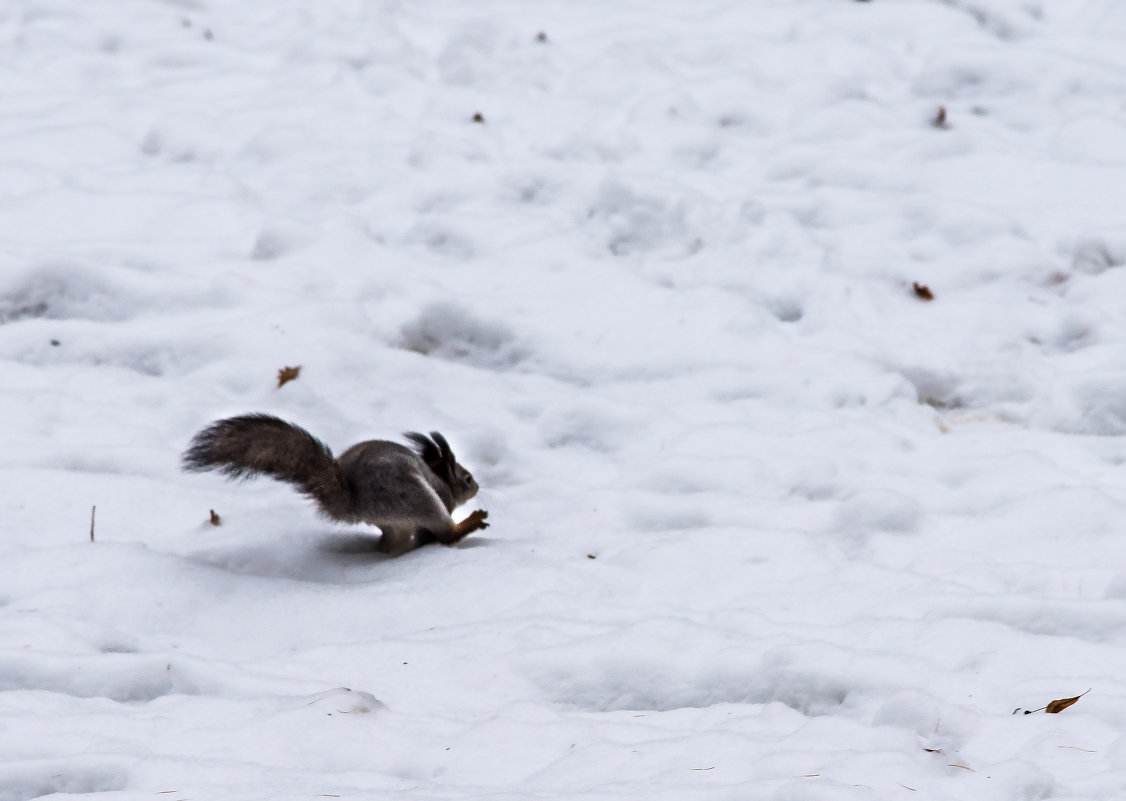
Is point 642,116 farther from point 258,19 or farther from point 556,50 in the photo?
point 258,19

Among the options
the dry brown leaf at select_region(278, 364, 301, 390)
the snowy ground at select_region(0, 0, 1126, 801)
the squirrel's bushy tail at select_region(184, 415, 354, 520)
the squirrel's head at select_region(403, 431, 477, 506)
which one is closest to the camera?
the snowy ground at select_region(0, 0, 1126, 801)

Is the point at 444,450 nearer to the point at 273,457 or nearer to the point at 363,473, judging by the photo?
the point at 363,473

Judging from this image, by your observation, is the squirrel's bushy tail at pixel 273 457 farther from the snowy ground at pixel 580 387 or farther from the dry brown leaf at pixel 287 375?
the dry brown leaf at pixel 287 375

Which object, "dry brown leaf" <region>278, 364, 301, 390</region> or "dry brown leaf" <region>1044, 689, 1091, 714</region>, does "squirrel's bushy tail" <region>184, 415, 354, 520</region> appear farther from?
"dry brown leaf" <region>1044, 689, 1091, 714</region>

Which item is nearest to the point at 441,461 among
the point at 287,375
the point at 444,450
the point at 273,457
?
the point at 444,450

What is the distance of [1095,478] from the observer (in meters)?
3.12

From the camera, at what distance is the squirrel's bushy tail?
2.47m

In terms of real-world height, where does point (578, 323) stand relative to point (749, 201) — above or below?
below

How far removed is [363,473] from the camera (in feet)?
9.16

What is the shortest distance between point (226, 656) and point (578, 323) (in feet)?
7.10

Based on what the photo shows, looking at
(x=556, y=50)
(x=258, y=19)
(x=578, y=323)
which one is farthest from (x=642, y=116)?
(x=258, y=19)

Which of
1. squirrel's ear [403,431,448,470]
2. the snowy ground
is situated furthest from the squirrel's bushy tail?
squirrel's ear [403,431,448,470]

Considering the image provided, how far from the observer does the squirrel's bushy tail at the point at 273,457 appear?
2469 millimetres

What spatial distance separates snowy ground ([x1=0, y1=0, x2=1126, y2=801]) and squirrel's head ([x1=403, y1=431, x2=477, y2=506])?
0.18 metres
